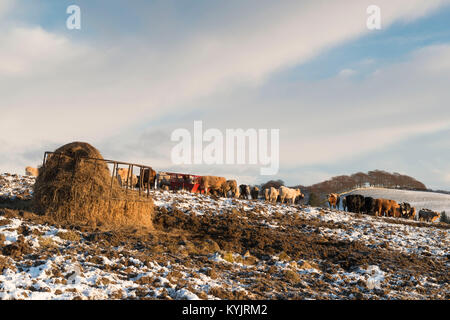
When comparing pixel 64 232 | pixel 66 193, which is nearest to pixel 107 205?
pixel 66 193

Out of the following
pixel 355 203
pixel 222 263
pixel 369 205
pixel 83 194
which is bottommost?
pixel 222 263

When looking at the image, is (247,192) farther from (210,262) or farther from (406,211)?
(210,262)

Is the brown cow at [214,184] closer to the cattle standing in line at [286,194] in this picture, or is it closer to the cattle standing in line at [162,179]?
the cattle standing in line at [162,179]

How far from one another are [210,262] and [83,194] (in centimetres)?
551

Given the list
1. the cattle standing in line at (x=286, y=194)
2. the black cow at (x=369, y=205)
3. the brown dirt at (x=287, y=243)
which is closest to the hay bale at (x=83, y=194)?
the brown dirt at (x=287, y=243)

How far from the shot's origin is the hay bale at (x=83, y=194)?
1240 cm

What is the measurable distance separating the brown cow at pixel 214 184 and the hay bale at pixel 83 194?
654 inches

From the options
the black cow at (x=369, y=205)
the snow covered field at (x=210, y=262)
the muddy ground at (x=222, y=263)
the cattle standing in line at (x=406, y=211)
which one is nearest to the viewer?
the snow covered field at (x=210, y=262)

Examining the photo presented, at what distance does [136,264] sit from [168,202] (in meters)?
9.64

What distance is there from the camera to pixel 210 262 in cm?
984

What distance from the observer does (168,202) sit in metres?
18.1

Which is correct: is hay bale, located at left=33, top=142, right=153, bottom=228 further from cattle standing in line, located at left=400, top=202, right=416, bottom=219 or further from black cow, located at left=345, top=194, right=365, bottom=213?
cattle standing in line, located at left=400, top=202, right=416, bottom=219

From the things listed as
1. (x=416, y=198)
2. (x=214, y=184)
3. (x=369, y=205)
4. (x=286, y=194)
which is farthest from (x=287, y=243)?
(x=416, y=198)
